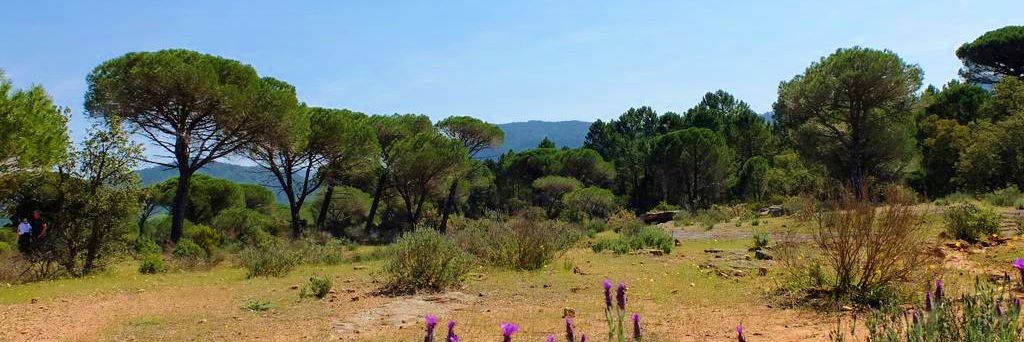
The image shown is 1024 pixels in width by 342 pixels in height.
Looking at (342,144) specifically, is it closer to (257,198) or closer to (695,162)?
(257,198)

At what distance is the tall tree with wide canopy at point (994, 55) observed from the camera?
112 feet

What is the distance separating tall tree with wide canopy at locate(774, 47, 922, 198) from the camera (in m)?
24.8

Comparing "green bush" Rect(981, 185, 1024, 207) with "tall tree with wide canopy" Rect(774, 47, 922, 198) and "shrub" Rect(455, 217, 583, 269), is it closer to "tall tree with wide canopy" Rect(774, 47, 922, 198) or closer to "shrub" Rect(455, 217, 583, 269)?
"tall tree with wide canopy" Rect(774, 47, 922, 198)

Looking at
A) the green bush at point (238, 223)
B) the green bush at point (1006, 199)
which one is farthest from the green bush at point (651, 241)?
the green bush at point (238, 223)

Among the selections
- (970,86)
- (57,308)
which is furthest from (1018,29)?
(57,308)

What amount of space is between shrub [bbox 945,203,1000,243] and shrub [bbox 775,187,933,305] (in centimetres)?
516

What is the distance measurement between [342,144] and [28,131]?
1495cm

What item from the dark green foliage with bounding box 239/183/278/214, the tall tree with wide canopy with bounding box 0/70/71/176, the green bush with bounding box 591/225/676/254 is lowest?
the green bush with bounding box 591/225/676/254

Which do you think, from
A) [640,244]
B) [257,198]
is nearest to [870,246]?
[640,244]

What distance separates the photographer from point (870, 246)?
629cm

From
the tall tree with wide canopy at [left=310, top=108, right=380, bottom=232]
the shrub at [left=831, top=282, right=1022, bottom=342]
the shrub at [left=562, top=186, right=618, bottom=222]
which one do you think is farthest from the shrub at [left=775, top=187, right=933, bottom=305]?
the shrub at [left=562, top=186, right=618, bottom=222]

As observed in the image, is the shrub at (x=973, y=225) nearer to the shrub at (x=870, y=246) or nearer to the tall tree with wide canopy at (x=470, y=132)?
the shrub at (x=870, y=246)

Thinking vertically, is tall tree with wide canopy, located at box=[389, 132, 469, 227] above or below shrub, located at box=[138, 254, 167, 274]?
above

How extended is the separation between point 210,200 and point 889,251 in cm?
3259
